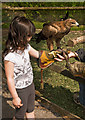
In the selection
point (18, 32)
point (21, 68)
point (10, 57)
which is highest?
point (18, 32)

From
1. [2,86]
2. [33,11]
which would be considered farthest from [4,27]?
[2,86]

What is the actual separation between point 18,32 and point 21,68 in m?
0.44

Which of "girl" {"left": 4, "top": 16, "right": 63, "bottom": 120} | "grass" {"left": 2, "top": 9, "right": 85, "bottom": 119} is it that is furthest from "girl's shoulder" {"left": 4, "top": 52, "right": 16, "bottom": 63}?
"grass" {"left": 2, "top": 9, "right": 85, "bottom": 119}

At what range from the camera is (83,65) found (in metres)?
2.34

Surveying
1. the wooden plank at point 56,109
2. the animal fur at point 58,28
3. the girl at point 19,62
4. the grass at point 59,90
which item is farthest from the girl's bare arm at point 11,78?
the animal fur at point 58,28

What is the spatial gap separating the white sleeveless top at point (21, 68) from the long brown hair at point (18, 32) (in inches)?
3.3

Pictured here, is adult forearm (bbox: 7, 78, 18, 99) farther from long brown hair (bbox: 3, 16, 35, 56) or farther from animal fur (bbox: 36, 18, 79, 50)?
animal fur (bbox: 36, 18, 79, 50)

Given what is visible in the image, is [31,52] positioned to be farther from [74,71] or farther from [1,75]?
[1,75]

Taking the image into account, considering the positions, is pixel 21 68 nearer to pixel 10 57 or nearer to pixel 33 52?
pixel 10 57

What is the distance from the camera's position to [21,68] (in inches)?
83.5

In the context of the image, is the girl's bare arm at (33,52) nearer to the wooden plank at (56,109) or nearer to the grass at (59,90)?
the wooden plank at (56,109)

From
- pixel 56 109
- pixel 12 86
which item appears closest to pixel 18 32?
pixel 12 86

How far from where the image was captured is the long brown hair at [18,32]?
1920 millimetres

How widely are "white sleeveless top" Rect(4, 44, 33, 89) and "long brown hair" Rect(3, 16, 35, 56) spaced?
A: 8cm
